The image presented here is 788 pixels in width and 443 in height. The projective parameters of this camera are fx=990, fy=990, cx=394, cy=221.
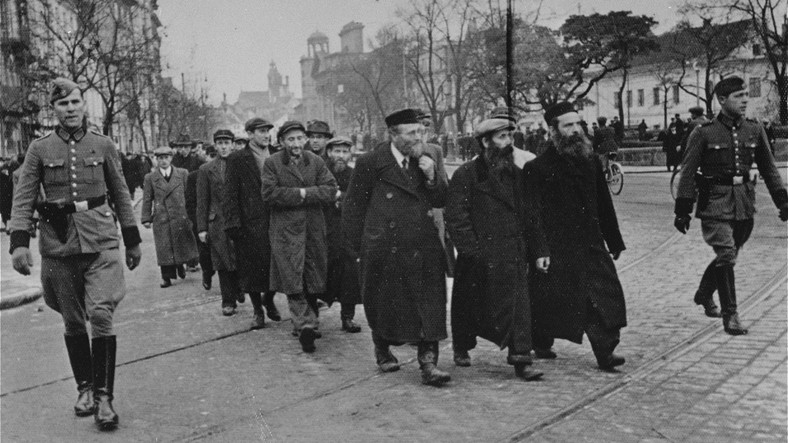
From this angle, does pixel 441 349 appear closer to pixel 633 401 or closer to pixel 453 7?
pixel 633 401

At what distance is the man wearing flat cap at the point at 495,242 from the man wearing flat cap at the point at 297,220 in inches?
71.1

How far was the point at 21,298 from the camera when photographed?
11562 mm

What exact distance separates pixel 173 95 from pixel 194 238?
51190 millimetres

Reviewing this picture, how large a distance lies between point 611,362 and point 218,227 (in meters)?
4.99

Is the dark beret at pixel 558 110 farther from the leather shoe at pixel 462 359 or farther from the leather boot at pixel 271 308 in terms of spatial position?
the leather boot at pixel 271 308

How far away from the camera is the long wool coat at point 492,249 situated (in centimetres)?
640

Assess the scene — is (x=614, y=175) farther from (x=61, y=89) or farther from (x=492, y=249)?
(x=61, y=89)

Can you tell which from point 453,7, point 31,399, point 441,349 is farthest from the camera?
point 453,7

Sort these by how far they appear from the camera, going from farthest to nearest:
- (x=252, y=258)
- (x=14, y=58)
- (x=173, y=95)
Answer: (x=173, y=95)
(x=14, y=58)
(x=252, y=258)

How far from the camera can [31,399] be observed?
657cm

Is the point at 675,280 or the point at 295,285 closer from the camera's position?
the point at 295,285

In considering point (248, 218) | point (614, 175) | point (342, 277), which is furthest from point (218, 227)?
point (614, 175)

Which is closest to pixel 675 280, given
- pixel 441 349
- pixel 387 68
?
pixel 441 349

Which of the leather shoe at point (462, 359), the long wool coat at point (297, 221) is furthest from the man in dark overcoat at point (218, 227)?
the leather shoe at point (462, 359)
